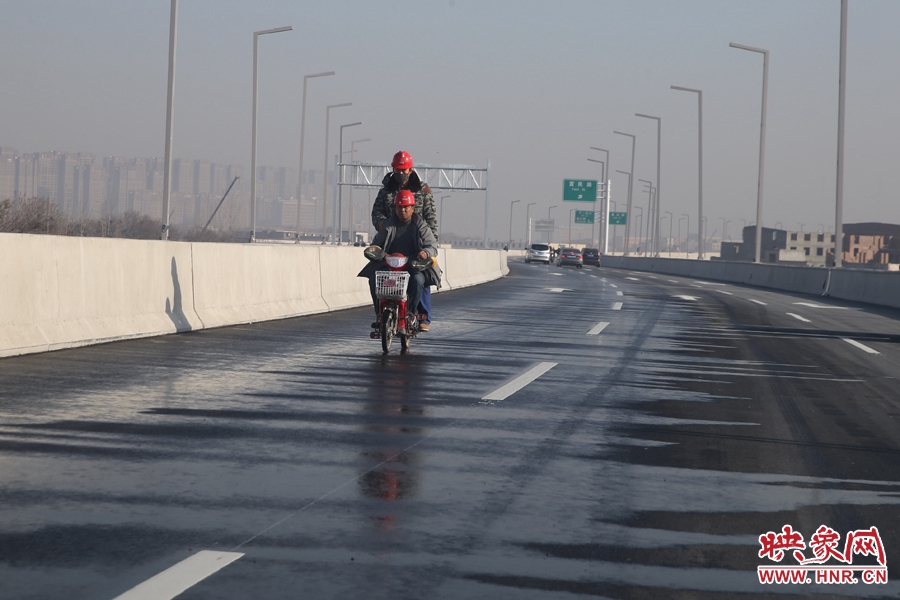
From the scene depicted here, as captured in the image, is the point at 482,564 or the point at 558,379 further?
the point at 558,379

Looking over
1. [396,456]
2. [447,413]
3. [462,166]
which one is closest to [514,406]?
[447,413]

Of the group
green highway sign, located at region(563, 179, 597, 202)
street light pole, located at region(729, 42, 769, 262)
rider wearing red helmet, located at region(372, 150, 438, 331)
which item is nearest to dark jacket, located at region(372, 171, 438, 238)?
rider wearing red helmet, located at region(372, 150, 438, 331)

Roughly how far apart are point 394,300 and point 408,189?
4.31ft

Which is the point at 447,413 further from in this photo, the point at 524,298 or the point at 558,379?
the point at 524,298

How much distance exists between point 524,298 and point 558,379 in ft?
50.8

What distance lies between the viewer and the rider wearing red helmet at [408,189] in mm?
12133

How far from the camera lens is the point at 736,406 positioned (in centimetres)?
878

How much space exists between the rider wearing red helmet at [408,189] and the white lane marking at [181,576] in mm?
7936

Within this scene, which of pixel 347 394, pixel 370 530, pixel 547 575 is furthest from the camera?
pixel 347 394

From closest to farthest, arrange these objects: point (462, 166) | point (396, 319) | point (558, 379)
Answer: point (558, 379), point (396, 319), point (462, 166)

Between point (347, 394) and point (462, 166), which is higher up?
point (462, 166)

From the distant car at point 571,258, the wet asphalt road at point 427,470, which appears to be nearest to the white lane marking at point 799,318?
the wet asphalt road at point 427,470

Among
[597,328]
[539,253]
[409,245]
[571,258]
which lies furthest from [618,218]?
[409,245]

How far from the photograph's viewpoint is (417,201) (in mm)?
12164
